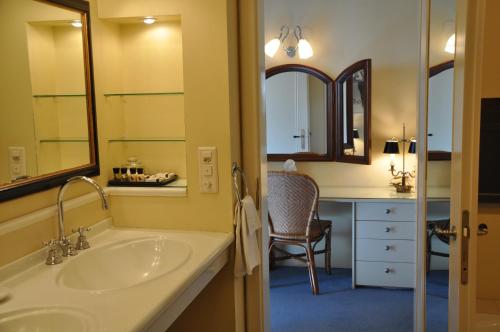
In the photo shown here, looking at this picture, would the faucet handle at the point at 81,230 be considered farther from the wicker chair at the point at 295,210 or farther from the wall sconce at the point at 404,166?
the wall sconce at the point at 404,166

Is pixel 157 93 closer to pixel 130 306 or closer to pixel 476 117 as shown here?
pixel 130 306

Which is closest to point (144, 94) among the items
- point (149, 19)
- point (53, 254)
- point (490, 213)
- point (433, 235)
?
point (149, 19)

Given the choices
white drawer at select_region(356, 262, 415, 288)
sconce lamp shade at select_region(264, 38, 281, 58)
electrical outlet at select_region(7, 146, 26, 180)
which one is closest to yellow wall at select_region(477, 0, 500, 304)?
white drawer at select_region(356, 262, 415, 288)

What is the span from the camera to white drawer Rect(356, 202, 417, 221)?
351 cm

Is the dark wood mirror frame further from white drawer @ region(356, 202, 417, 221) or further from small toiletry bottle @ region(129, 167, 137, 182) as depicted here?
white drawer @ region(356, 202, 417, 221)

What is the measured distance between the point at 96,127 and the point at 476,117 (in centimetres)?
147

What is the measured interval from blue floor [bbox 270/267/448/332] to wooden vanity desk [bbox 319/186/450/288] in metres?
0.13

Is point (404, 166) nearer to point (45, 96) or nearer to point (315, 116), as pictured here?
point (315, 116)

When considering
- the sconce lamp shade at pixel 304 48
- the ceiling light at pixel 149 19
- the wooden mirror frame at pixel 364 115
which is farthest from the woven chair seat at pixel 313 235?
the ceiling light at pixel 149 19

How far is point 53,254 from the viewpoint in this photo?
1.62 m

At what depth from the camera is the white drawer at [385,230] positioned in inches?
139

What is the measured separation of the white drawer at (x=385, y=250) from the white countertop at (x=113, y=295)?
2.11m

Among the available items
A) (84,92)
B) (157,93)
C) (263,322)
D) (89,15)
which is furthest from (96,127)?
(263,322)

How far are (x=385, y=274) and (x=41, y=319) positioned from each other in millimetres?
2844
